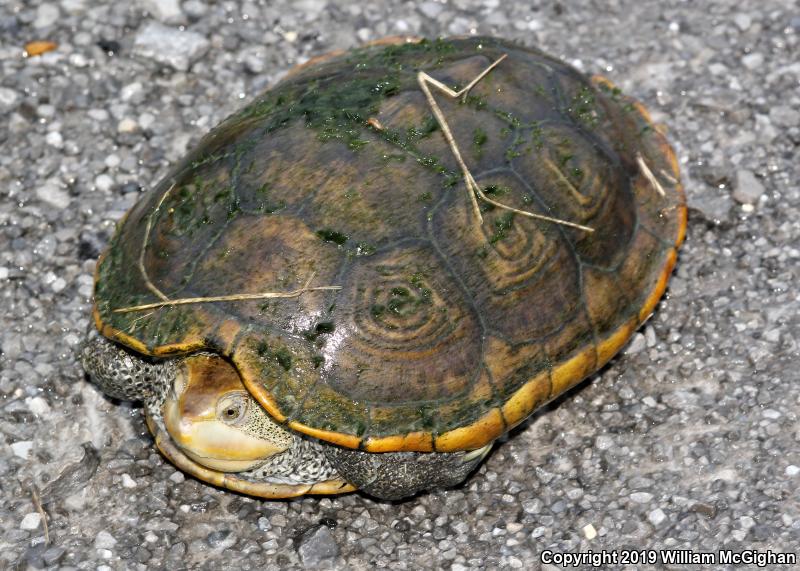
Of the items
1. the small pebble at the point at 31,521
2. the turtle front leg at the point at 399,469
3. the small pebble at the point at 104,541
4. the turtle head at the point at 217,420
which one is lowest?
the small pebble at the point at 31,521

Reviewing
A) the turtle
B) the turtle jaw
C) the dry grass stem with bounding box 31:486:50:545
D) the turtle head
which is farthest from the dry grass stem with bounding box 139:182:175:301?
the dry grass stem with bounding box 31:486:50:545

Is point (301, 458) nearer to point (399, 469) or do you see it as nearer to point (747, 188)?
point (399, 469)

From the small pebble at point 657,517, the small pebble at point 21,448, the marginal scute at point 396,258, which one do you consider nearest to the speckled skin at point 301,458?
the marginal scute at point 396,258

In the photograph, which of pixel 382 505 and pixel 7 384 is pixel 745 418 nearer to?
Result: pixel 382 505

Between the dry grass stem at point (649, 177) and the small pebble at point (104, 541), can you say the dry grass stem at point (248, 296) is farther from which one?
the dry grass stem at point (649, 177)

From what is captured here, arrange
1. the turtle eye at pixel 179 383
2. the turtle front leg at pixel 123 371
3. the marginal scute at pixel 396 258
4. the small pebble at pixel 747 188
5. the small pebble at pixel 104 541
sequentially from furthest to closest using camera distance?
the small pebble at pixel 747 188
the turtle front leg at pixel 123 371
the small pebble at pixel 104 541
the turtle eye at pixel 179 383
the marginal scute at pixel 396 258

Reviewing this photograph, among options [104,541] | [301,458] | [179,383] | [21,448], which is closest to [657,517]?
[301,458]

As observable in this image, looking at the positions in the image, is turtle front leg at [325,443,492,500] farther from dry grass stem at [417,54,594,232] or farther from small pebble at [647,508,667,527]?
dry grass stem at [417,54,594,232]
